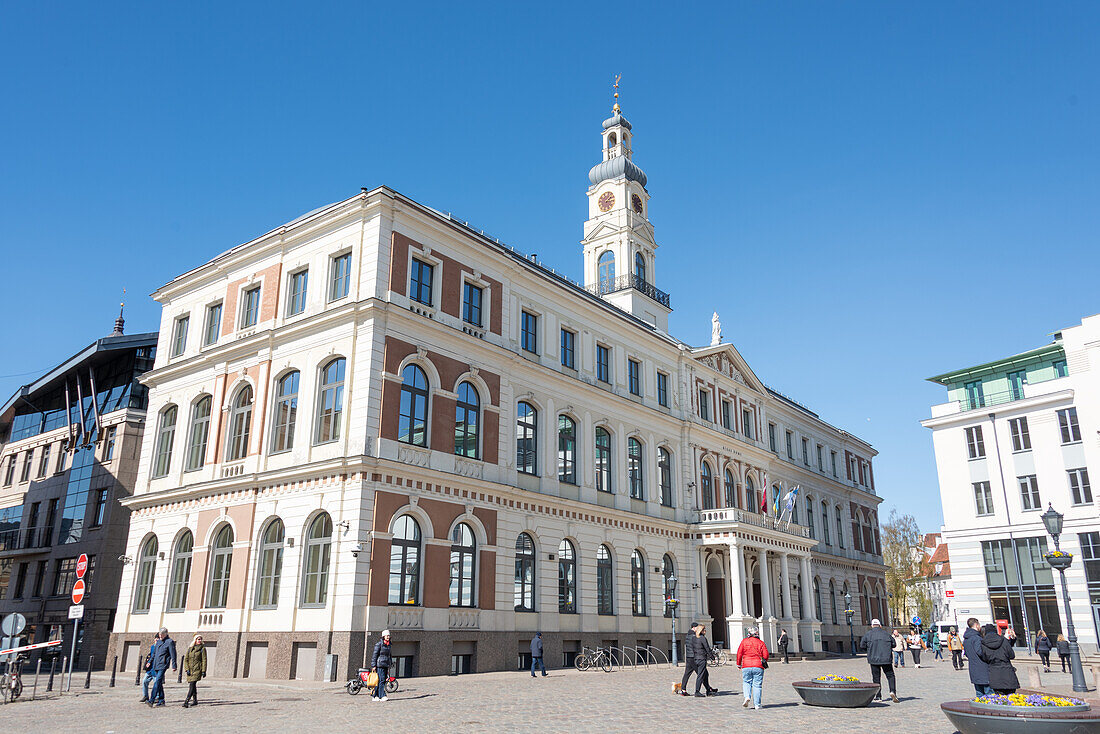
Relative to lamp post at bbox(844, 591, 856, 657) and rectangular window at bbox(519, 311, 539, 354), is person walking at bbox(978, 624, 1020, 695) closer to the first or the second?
rectangular window at bbox(519, 311, 539, 354)

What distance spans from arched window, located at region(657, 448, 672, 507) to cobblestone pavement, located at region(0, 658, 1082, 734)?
17018 mm

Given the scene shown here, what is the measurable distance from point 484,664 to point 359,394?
10927 mm

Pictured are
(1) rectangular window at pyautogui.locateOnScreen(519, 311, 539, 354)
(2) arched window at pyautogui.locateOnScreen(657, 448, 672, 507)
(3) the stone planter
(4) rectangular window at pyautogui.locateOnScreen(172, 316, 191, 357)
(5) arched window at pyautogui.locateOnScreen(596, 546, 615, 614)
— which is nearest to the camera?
(3) the stone planter

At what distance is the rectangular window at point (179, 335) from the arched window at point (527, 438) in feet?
53.8

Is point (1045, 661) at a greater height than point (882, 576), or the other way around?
point (882, 576)

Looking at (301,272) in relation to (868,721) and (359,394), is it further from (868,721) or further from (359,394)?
(868,721)

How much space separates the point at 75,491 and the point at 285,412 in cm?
2252

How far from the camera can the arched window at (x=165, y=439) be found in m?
36.2

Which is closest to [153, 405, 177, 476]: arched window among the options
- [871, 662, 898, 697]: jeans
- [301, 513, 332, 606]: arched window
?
[301, 513, 332, 606]: arched window

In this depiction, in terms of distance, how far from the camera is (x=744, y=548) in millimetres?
44062

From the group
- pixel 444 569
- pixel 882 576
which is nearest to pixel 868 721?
pixel 444 569

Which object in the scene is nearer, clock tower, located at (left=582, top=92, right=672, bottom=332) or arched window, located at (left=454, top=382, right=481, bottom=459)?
arched window, located at (left=454, top=382, right=481, bottom=459)

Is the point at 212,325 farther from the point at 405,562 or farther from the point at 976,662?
the point at 976,662

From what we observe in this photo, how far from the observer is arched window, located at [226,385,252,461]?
106ft
